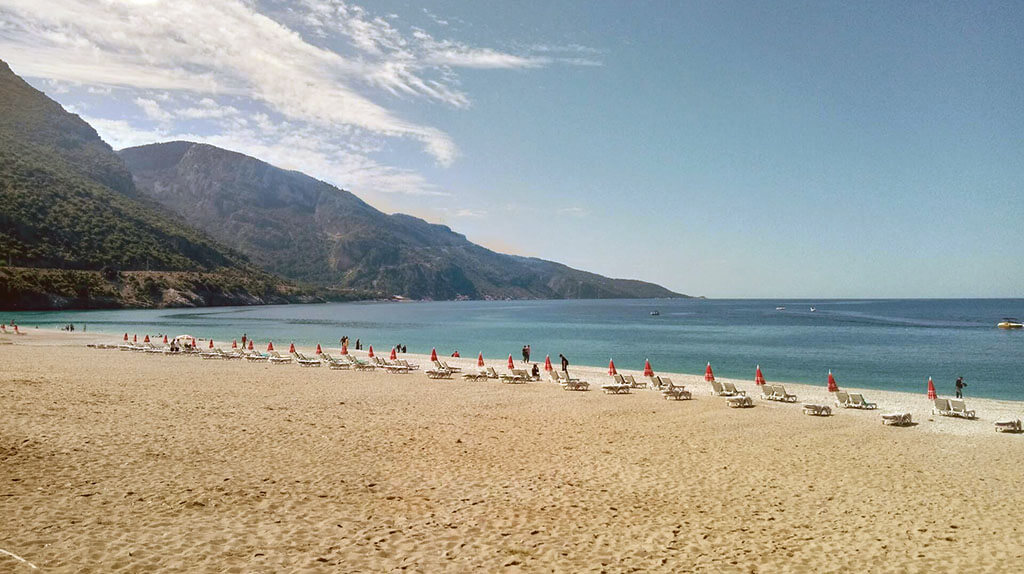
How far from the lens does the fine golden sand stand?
648 centimetres

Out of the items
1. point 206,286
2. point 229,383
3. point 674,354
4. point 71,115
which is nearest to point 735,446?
point 229,383

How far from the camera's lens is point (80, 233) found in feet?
376

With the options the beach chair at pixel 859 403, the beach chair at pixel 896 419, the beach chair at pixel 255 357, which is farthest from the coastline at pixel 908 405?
the beach chair at pixel 255 357

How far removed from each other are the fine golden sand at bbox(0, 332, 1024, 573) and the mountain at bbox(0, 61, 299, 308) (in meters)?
104

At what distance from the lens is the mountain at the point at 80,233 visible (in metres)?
101

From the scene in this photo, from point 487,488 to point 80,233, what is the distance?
135 metres

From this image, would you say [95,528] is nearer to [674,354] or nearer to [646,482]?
[646,482]

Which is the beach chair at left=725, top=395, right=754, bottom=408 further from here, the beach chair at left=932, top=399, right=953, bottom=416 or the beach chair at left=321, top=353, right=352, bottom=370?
the beach chair at left=321, top=353, right=352, bottom=370

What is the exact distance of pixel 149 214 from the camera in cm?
15088

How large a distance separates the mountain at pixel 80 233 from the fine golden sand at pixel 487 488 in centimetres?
10396

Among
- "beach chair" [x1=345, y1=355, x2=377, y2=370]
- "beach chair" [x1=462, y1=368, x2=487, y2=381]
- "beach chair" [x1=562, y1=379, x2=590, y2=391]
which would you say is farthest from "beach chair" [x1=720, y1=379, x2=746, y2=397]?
"beach chair" [x1=345, y1=355, x2=377, y2=370]

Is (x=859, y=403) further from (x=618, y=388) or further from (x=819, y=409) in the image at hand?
(x=618, y=388)

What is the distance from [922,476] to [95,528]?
41.0 ft

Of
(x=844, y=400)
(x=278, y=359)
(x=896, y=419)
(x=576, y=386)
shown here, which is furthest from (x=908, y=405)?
(x=278, y=359)
